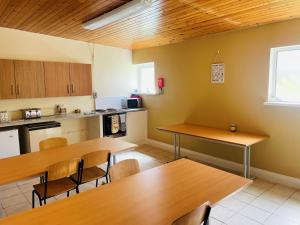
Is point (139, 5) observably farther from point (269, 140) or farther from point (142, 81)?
point (142, 81)

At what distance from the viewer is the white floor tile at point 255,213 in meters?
2.53

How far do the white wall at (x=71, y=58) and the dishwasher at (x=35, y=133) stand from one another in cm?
49

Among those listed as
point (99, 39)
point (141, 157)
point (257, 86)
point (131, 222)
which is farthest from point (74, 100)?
point (131, 222)

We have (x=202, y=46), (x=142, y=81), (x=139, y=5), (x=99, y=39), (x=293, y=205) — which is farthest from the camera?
(x=142, y=81)

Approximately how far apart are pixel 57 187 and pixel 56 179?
0.46 feet

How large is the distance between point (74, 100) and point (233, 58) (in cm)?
325

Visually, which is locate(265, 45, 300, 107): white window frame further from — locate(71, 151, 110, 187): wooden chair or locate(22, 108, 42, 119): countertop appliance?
locate(22, 108, 42, 119): countertop appliance

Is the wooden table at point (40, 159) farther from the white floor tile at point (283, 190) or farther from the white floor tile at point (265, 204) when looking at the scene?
the white floor tile at point (283, 190)

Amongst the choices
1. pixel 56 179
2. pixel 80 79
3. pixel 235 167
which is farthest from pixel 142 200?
pixel 80 79

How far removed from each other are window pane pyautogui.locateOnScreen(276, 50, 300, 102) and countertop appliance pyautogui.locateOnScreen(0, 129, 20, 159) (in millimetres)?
4200

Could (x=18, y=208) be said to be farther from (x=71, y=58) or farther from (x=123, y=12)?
(x=71, y=58)

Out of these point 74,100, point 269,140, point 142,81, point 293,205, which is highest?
point 142,81

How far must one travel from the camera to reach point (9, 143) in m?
3.58

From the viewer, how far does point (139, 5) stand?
2434mm
